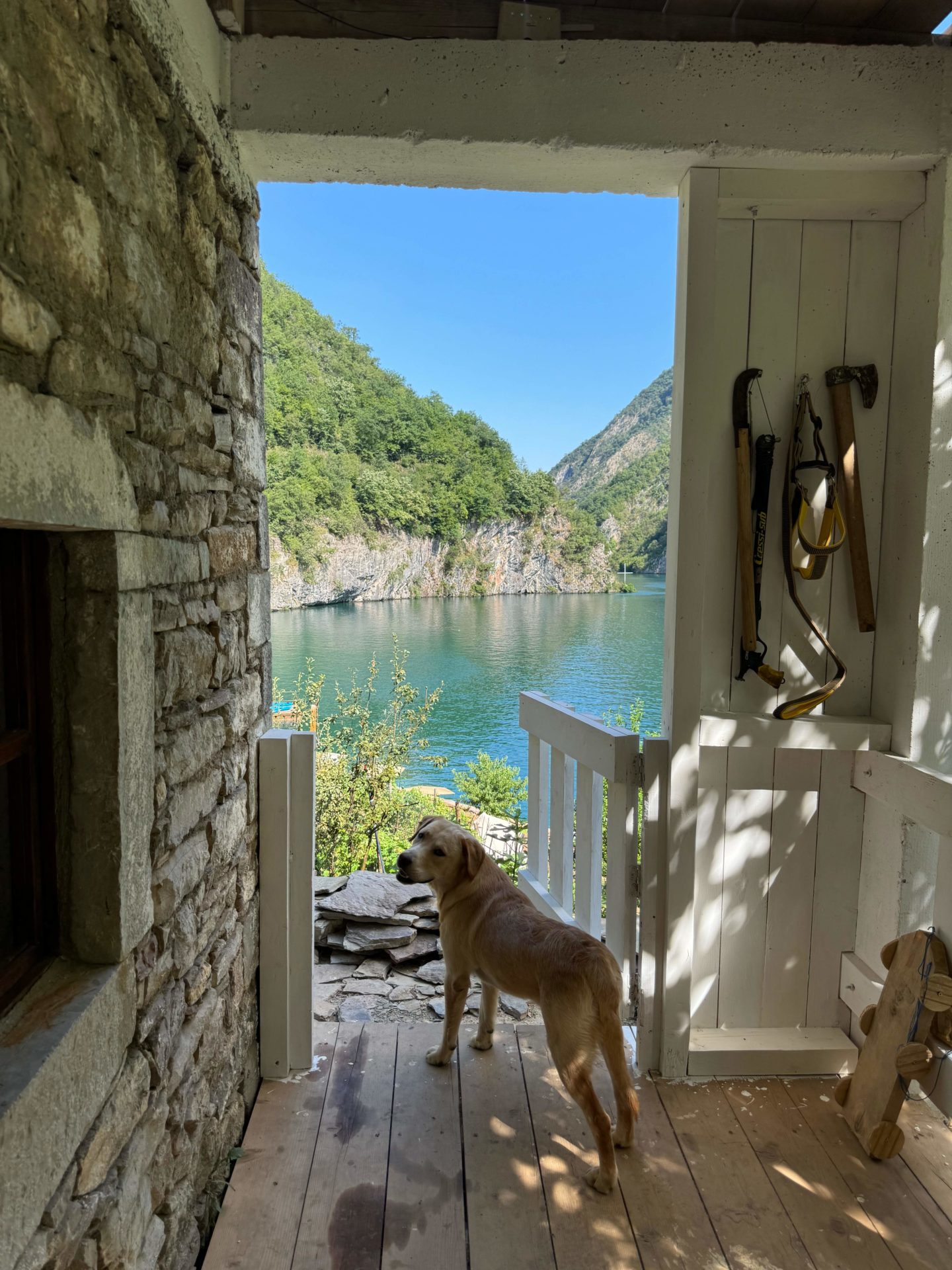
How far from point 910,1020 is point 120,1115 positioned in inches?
72.8

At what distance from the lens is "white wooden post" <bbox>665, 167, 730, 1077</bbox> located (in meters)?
2.08

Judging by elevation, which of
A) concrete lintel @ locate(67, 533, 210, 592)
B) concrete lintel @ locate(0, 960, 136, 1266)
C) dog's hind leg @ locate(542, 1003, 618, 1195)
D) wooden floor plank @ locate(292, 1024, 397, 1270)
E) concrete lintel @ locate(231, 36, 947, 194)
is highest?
concrete lintel @ locate(231, 36, 947, 194)

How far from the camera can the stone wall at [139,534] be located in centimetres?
94

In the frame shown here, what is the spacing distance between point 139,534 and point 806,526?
180cm

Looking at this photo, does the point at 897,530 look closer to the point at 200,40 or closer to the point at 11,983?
the point at 200,40

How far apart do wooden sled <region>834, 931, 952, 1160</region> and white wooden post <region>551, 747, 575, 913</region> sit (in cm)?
97

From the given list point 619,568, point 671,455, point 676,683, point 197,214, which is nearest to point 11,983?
point 197,214

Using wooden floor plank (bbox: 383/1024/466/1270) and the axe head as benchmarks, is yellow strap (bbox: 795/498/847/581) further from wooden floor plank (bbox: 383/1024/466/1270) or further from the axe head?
wooden floor plank (bbox: 383/1024/466/1270)

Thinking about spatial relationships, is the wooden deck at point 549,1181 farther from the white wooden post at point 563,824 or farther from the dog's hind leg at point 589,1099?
the white wooden post at point 563,824

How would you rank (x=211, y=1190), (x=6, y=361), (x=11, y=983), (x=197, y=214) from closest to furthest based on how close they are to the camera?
(x=6, y=361) → (x=11, y=983) → (x=197, y=214) → (x=211, y=1190)

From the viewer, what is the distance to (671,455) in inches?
87.7

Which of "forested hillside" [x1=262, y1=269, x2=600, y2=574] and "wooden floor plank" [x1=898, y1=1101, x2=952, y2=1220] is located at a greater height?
"forested hillside" [x1=262, y1=269, x2=600, y2=574]

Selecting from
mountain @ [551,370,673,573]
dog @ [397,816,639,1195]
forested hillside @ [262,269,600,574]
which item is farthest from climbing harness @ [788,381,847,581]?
mountain @ [551,370,673,573]

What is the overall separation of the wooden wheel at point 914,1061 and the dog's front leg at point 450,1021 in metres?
1.16
